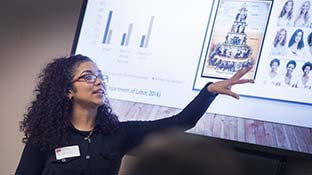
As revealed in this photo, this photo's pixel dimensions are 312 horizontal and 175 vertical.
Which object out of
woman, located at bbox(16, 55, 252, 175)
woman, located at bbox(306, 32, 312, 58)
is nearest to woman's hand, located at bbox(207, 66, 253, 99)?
woman, located at bbox(16, 55, 252, 175)

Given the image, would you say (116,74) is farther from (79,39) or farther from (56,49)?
(56,49)

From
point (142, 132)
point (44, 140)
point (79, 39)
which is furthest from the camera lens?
point (79, 39)

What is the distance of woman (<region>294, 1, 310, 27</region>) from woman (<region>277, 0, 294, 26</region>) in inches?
1.3

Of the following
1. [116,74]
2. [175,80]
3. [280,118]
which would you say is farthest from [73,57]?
[280,118]

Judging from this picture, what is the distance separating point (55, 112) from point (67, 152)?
190mm

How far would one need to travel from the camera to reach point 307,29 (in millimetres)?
1827

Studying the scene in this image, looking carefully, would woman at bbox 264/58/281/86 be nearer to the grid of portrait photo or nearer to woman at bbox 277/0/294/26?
the grid of portrait photo

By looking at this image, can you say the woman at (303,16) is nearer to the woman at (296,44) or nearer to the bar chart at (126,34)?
the woman at (296,44)

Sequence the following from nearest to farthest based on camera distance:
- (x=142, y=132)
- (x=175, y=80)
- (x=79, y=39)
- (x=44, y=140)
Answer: (x=44, y=140)
(x=142, y=132)
(x=175, y=80)
(x=79, y=39)

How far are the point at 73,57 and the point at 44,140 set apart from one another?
1.27 feet

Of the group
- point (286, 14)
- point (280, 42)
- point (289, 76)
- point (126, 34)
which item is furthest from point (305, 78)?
point (126, 34)

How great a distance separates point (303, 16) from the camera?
1851mm

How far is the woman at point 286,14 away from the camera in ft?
6.11

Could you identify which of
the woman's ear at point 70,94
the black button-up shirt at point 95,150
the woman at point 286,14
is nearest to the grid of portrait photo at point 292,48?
the woman at point 286,14
